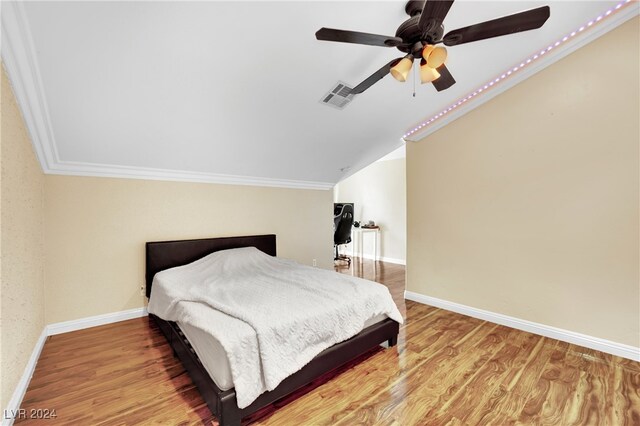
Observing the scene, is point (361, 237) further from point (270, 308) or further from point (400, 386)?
point (270, 308)

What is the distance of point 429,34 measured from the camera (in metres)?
1.58

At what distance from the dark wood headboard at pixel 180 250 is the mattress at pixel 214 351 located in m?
1.44

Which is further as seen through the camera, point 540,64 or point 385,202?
point 385,202

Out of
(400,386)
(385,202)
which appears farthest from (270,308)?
(385,202)

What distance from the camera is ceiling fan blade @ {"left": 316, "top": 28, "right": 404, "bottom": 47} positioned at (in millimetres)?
1473

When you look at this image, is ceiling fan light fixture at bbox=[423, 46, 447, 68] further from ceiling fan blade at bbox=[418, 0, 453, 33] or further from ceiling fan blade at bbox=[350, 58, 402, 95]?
ceiling fan blade at bbox=[350, 58, 402, 95]

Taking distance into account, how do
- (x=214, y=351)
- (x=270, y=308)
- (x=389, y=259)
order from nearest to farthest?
(x=214, y=351) < (x=270, y=308) < (x=389, y=259)

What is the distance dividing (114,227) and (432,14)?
3338 mm

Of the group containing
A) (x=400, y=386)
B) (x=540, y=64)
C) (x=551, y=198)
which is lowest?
(x=400, y=386)

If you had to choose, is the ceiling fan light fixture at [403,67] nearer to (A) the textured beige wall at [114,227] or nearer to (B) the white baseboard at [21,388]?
(A) the textured beige wall at [114,227]

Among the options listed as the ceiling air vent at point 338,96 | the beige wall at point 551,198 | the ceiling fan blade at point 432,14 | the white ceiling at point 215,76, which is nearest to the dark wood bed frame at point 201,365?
the white ceiling at point 215,76

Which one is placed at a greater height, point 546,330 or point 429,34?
point 429,34

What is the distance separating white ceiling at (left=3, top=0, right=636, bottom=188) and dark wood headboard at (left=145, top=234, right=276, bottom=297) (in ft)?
2.74

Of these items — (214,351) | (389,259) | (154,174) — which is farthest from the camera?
(389,259)
